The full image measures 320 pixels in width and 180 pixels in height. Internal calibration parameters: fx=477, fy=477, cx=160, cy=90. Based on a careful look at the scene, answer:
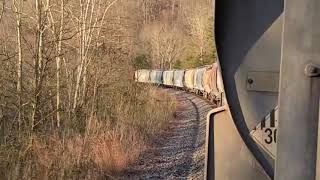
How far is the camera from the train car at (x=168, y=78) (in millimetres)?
39503

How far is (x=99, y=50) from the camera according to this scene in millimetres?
10688

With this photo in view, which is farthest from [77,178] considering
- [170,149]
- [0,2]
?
[170,149]

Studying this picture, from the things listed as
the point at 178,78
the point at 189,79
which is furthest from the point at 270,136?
the point at 178,78

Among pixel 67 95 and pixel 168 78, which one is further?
pixel 168 78

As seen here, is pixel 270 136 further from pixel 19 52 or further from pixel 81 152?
pixel 81 152

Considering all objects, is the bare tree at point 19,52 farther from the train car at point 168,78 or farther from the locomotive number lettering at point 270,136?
the train car at point 168,78

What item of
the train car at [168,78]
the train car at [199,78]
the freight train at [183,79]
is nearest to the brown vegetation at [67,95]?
the train car at [199,78]

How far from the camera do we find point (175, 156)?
10.2m

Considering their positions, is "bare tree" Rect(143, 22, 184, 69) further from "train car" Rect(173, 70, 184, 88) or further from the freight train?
"train car" Rect(173, 70, 184, 88)

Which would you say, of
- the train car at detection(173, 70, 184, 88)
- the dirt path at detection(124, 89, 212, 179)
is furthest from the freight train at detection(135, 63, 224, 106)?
the dirt path at detection(124, 89, 212, 179)

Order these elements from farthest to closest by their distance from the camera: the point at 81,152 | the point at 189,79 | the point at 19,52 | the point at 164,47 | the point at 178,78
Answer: the point at 164,47
the point at 178,78
the point at 189,79
the point at 81,152
the point at 19,52

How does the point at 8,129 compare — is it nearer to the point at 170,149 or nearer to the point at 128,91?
the point at 170,149

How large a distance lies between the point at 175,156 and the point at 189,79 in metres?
22.1

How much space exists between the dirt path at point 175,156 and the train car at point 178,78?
67.6 ft
